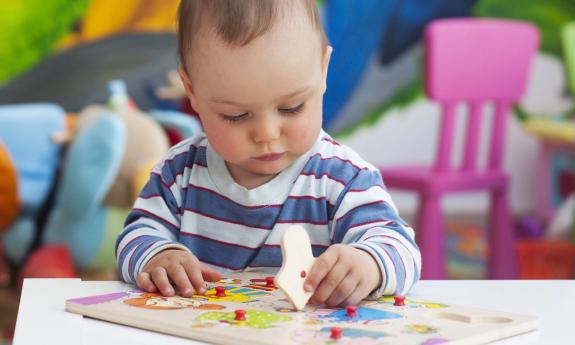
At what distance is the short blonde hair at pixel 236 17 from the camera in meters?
0.76

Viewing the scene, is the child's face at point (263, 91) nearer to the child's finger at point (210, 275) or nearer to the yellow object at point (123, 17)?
the child's finger at point (210, 275)

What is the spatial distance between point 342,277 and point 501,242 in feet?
5.77

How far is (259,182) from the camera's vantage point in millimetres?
872

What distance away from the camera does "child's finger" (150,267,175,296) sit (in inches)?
28.6

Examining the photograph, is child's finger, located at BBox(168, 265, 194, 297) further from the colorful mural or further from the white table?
the colorful mural

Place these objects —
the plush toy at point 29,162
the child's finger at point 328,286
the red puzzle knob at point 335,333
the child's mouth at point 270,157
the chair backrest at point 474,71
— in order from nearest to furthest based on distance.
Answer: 1. the red puzzle knob at point 335,333
2. the child's finger at point 328,286
3. the child's mouth at point 270,157
4. the plush toy at point 29,162
5. the chair backrest at point 474,71

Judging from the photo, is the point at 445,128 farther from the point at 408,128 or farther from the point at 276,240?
the point at 276,240

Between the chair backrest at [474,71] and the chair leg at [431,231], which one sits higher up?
the chair backrest at [474,71]

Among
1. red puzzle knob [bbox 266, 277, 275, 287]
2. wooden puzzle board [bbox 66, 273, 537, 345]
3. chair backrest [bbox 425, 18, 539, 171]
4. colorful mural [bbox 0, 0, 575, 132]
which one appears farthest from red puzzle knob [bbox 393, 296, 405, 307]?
colorful mural [bbox 0, 0, 575, 132]

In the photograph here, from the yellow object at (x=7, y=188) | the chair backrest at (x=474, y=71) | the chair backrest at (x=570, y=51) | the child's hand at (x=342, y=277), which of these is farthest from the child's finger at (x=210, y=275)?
the chair backrest at (x=570, y=51)

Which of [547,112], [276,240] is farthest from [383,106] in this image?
[276,240]

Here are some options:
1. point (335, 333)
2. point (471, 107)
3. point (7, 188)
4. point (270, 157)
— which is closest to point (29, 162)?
point (7, 188)

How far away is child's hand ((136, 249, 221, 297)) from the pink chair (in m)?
1.43

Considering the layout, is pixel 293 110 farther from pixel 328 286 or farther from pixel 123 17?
pixel 123 17
